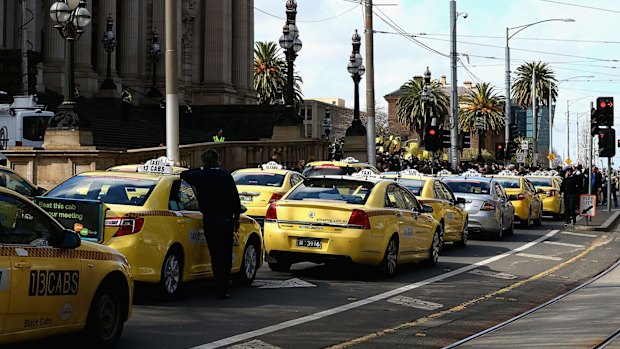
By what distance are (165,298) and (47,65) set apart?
130ft

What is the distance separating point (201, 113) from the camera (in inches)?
2498

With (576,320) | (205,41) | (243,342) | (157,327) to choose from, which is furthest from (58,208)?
(205,41)

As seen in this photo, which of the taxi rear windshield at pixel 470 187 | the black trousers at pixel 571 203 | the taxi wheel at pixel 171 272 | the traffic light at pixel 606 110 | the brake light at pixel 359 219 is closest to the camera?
the taxi wheel at pixel 171 272

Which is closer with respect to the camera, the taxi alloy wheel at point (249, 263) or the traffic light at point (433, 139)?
the taxi alloy wheel at point (249, 263)

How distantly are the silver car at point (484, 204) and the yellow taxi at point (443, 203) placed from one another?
2150mm

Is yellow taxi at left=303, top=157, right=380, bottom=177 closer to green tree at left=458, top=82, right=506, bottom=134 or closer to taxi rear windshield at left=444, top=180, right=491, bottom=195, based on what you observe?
taxi rear windshield at left=444, top=180, right=491, bottom=195

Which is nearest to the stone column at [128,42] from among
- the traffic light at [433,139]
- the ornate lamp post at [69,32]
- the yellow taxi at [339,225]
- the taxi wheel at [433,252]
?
the traffic light at [433,139]

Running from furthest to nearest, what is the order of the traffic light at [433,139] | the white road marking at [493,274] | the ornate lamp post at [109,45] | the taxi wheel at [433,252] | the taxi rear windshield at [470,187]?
the ornate lamp post at [109,45] → the traffic light at [433,139] → the taxi rear windshield at [470,187] → the taxi wheel at [433,252] → the white road marking at [493,274]

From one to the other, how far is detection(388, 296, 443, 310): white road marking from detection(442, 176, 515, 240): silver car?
1195 cm

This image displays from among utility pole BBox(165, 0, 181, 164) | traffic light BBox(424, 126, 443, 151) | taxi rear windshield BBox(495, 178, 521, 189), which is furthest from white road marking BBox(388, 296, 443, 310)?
traffic light BBox(424, 126, 443, 151)

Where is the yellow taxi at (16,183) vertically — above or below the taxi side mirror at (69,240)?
above

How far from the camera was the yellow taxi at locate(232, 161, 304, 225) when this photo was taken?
23166 millimetres

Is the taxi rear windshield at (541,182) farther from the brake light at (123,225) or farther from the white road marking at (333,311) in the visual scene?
the brake light at (123,225)

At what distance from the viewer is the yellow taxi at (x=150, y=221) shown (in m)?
12.4
